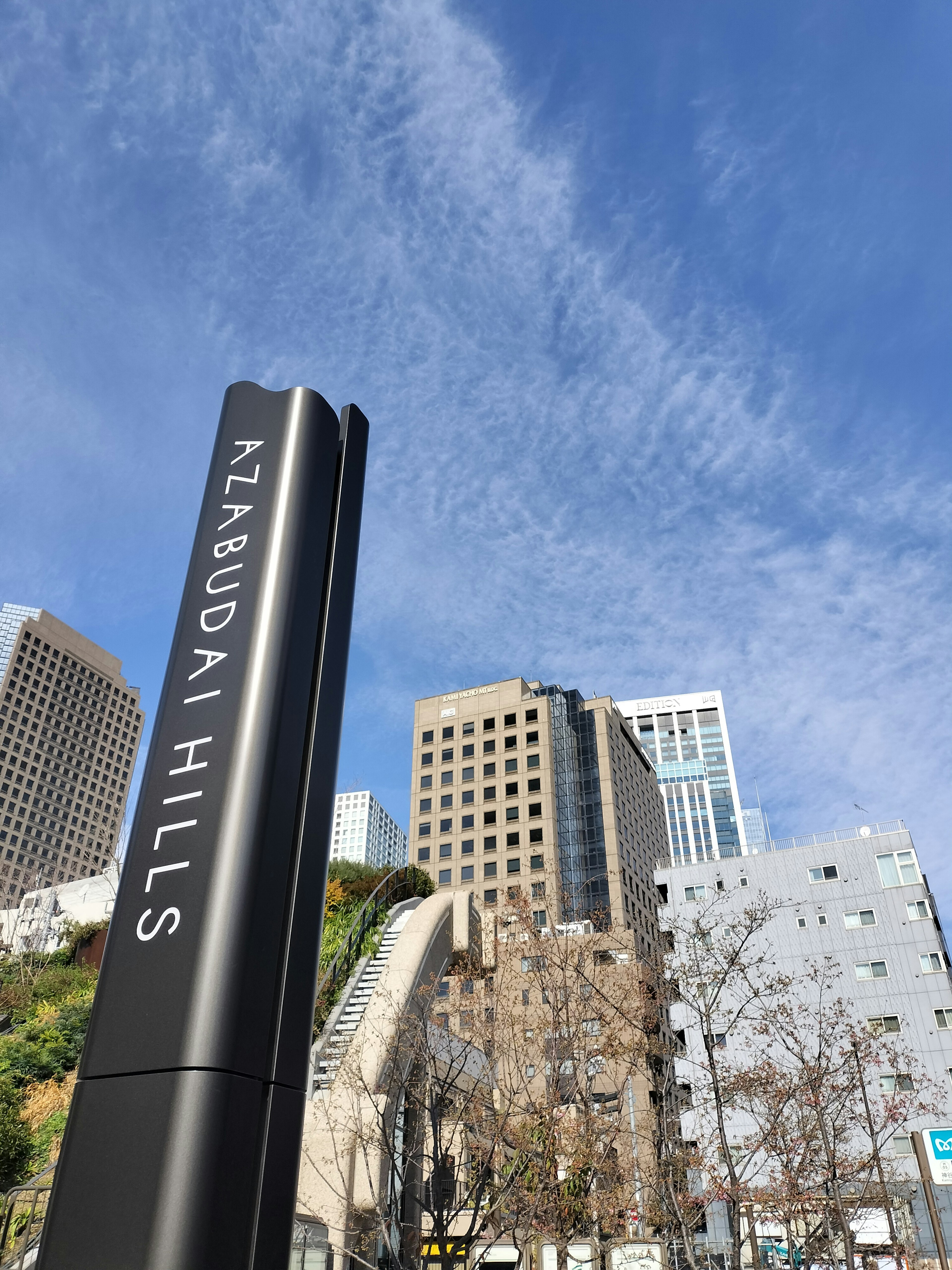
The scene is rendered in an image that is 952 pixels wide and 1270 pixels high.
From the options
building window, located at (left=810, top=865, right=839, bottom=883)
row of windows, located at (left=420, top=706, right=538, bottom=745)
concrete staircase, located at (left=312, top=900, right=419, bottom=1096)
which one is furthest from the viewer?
row of windows, located at (left=420, top=706, right=538, bottom=745)

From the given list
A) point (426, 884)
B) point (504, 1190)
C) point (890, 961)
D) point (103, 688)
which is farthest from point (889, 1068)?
point (103, 688)

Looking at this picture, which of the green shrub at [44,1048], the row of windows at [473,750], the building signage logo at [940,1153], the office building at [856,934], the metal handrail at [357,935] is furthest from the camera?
the row of windows at [473,750]

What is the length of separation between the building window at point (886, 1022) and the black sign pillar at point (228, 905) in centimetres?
5107

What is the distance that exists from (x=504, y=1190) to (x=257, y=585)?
40.9 ft

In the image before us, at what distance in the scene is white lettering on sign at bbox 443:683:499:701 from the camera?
101m

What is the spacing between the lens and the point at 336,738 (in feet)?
21.0

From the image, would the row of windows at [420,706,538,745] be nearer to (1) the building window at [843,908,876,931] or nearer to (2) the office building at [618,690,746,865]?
(1) the building window at [843,908,876,931]

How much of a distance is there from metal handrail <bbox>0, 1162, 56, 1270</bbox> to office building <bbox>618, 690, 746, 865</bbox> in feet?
520

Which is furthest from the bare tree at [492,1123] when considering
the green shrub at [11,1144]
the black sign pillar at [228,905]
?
the black sign pillar at [228,905]

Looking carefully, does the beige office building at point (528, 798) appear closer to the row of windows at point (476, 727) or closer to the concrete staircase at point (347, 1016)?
the row of windows at point (476, 727)

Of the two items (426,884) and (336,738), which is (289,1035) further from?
(426,884)

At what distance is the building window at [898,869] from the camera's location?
53438mm

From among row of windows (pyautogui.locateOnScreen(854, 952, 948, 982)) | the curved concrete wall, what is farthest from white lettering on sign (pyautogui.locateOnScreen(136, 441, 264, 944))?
row of windows (pyautogui.locateOnScreen(854, 952, 948, 982))

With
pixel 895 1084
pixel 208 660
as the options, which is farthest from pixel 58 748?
pixel 208 660
